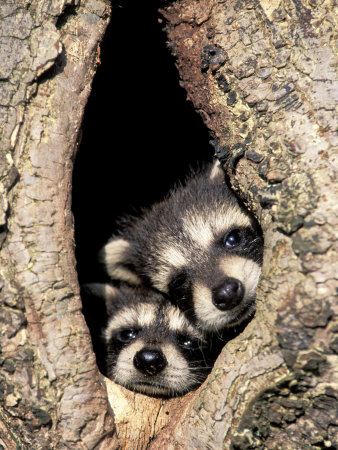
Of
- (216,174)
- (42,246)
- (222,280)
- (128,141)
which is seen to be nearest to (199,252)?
(222,280)

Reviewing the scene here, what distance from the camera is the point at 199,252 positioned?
3.61m

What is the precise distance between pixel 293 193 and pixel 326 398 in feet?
3.01

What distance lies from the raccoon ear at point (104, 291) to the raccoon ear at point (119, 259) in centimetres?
17

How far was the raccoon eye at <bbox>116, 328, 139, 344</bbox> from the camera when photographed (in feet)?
12.9

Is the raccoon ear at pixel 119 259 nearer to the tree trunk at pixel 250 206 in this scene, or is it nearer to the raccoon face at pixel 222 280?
the raccoon face at pixel 222 280

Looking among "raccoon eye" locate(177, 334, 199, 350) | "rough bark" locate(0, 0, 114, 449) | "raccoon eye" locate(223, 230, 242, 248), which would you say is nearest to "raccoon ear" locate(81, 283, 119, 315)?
"raccoon eye" locate(177, 334, 199, 350)

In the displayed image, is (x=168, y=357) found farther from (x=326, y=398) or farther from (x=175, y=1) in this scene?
(x=175, y=1)

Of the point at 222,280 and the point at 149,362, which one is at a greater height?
the point at 222,280

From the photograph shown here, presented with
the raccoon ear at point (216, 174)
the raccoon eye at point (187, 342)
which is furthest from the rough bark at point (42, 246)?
the raccoon ear at point (216, 174)

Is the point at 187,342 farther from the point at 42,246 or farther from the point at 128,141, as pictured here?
the point at 128,141

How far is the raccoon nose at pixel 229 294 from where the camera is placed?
3.21m

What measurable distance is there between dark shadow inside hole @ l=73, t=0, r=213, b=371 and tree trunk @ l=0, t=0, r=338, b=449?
Answer: 1711mm

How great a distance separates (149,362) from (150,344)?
0.88 ft

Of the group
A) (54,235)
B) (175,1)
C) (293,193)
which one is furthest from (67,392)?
(175,1)
